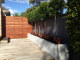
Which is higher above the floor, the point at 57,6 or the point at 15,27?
the point at 57,6

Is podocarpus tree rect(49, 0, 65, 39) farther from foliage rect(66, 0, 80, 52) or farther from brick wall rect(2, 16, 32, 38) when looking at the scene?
brick wall rect(2, 16, 32, 38)

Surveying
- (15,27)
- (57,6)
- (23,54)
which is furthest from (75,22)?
(15,27)

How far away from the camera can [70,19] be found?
3.72 meters

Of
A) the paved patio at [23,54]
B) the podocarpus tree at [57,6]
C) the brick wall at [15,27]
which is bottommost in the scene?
the paved patio at [23,54]

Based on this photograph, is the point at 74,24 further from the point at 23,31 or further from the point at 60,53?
the point at 23,31

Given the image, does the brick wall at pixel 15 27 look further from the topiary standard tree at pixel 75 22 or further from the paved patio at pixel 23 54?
the topiary standard tree at pixel 75 22

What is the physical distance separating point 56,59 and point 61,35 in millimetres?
1872

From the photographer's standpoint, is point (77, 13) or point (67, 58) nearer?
point (77, 13)

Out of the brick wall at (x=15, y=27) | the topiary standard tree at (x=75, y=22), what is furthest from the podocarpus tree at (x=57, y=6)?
the brick wall at (x=15, y=27)

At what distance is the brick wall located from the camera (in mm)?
13038

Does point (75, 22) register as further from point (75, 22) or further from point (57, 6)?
point (57, 6)

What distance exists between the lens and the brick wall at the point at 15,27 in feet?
42.8

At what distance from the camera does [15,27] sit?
13328 millimetres

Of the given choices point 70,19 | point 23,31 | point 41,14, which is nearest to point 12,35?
point 23,31
